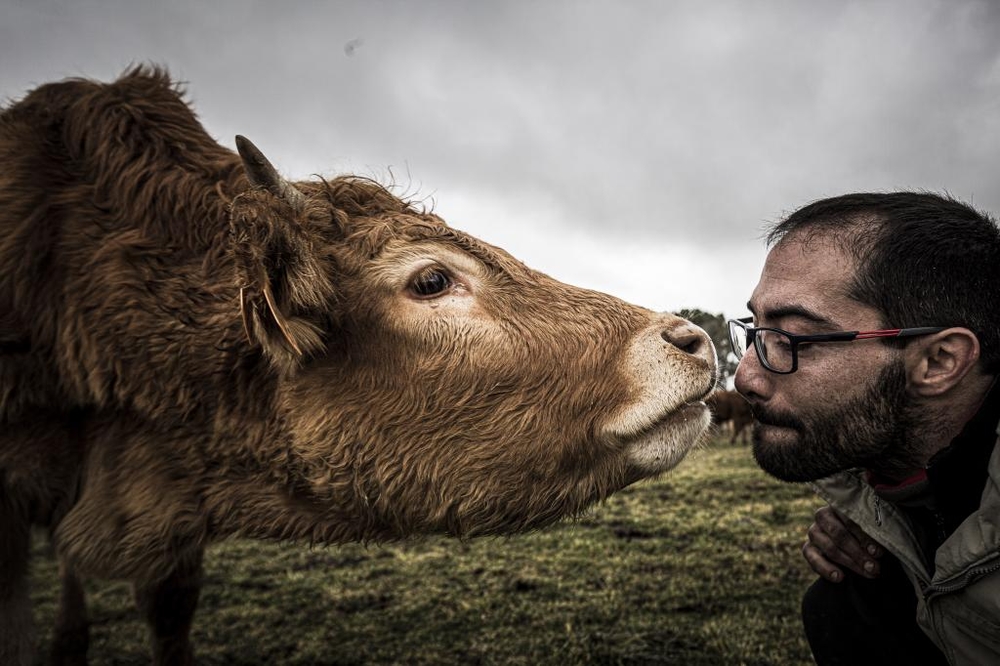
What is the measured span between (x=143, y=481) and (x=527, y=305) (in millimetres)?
1817

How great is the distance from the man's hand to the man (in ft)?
0.12

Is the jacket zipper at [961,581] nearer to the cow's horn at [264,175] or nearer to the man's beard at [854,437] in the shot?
the man's beard at [854,437]

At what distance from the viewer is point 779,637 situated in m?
4.35

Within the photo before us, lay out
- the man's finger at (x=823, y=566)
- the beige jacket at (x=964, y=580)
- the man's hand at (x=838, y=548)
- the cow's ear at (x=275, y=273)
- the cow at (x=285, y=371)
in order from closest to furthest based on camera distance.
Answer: the beige jacket at (x=964, y=580), the cow's ear at (x=275, y=273), the cow at (x=285, y=371), the man's hand at (x=838, y=548), the man's finger at (x=823, y=566)

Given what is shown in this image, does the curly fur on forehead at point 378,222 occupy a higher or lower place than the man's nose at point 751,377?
higher

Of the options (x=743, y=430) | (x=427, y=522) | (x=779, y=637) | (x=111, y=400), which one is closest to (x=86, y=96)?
(x=111, y=400)

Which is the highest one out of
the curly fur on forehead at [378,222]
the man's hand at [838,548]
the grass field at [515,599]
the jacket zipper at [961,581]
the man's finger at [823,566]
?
the curly fur on forehead at [378,222]

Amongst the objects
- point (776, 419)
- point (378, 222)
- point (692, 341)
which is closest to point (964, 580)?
point (776, 419)

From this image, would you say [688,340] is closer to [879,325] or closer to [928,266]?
[879,325]

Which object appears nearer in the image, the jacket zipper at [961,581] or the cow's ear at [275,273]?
the jacket zipper at [961,581]

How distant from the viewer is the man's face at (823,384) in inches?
92.1

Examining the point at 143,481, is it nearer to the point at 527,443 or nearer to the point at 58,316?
the point at 58,316

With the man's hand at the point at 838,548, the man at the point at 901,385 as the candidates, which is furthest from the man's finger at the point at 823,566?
the man at the point at 901,385

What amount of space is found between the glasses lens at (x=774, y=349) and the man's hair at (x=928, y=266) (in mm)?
298
